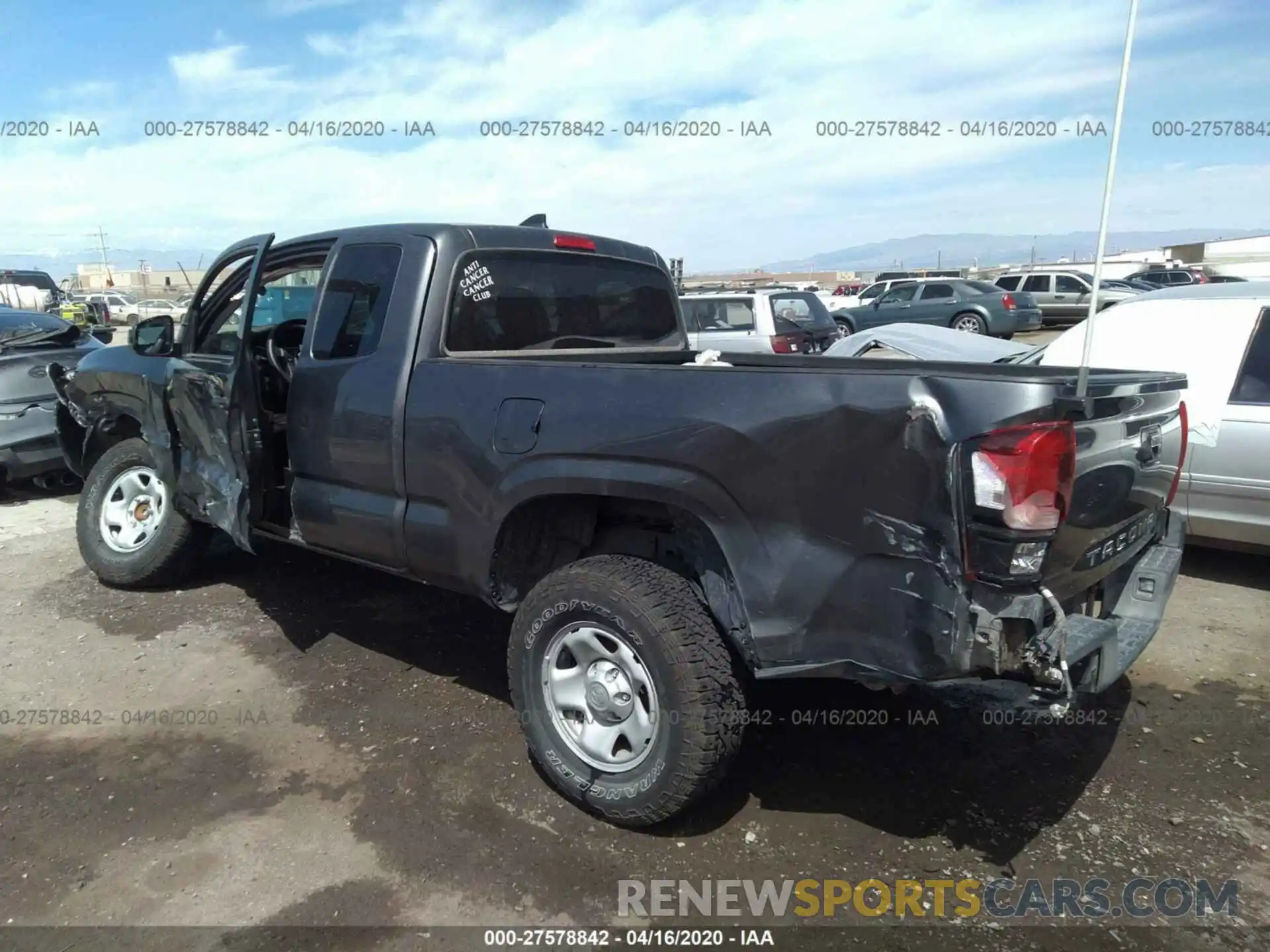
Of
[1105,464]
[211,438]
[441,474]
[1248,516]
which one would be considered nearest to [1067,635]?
[1105,464]

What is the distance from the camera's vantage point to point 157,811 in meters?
3.17

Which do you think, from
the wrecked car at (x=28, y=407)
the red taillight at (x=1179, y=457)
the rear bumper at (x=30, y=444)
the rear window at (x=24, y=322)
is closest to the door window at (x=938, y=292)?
the rear window at (x=24, y=322)

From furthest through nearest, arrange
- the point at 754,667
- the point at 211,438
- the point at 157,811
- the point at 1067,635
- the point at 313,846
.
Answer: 1. the point at 211,438
2. the point at 157,811
3. the point at 313,846
4. the point at 754,667
5. the point at 1067,635

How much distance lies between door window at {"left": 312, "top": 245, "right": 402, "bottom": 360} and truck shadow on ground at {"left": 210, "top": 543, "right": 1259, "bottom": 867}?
5.10 ft

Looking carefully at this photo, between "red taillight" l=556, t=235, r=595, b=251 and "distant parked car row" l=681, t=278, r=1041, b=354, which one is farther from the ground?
"red taillight" l=556, t=235, r=595, b=251

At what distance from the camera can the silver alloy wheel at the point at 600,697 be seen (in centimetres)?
294

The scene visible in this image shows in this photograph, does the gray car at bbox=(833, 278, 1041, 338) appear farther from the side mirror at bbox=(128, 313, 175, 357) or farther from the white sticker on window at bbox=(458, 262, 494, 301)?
the white sticker on window at bbox=(458, 262, 494, 301)

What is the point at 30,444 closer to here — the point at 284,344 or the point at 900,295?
the point at 284,344

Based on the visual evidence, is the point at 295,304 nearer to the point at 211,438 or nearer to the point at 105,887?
the point at 211,438

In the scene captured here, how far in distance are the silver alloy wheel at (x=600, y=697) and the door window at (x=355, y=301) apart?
5.11 feet

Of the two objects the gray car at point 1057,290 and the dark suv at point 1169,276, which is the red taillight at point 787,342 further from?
the dark suv at point 1169,276

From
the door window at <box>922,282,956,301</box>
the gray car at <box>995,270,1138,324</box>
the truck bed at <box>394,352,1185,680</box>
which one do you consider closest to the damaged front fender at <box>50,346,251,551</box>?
the truck bed at <box>394,352,1185,680</box>

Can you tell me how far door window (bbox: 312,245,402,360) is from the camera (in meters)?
3.74

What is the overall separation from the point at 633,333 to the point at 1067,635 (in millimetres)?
2570
